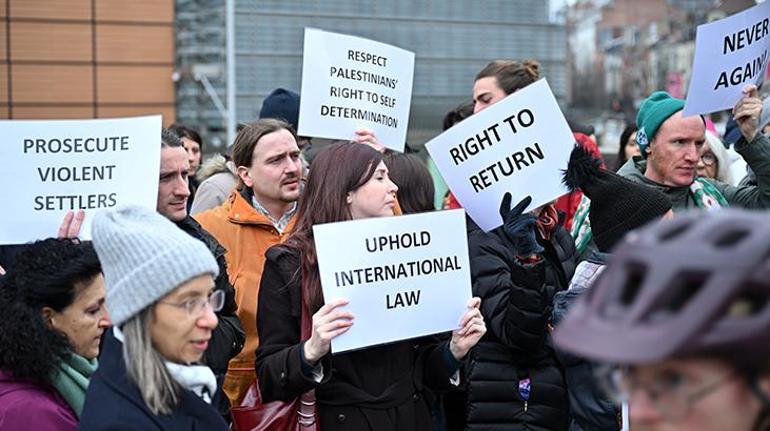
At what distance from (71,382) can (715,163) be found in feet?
15.0

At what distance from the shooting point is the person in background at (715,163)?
21.2 ft

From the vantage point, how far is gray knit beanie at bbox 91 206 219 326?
2660 millimetres

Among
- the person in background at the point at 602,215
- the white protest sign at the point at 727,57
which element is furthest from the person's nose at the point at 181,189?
the white protest sign at the point at 727,57

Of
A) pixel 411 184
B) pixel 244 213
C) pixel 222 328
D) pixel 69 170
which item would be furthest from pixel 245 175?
pixel 222 328

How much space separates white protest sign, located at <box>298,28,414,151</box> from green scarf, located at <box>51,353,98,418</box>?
2.31m

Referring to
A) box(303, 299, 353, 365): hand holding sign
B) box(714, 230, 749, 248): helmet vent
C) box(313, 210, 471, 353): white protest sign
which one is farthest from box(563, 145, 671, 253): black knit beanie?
box(714, 230, 749, 248): helmet vent

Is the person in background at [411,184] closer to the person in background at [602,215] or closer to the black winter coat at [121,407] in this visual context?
the person in background at [602,215]

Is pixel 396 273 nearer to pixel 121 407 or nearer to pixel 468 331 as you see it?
pixel 468 331

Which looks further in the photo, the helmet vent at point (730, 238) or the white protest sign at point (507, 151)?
the white protest sign at point (507, 151)

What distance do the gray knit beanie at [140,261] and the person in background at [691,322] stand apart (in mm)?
1391

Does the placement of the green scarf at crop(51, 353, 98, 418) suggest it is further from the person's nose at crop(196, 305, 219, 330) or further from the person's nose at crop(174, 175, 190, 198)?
the person's nose at crop(174, 175, 190, 198)

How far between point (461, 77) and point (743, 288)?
756 inches

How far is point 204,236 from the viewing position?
13.9 feet

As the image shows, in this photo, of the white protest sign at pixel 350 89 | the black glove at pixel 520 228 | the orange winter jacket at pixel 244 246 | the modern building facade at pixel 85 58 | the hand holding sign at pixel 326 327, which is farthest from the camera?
the modern building facade at pixel 85 58
